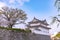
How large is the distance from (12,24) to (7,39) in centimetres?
616

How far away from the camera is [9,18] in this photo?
64.0ft

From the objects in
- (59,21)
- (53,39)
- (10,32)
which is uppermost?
(59,21)

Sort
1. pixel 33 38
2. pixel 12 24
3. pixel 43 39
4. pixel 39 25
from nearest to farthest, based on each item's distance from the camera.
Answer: pixel 33 38, pixel 43 39, pixel 12 24, pixel 39 25

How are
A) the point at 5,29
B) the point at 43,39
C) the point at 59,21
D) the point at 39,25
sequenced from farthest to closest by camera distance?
1. the point at 39,25
2. the point at 43,39
3. the point at 5,29
4. the point at 59,21

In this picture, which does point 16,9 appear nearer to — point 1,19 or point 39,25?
point 1,19

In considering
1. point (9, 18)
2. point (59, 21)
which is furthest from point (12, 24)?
point (59, 21)

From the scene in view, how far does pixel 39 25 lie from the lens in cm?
2422

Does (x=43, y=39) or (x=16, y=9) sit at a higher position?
(x=16, y=9)

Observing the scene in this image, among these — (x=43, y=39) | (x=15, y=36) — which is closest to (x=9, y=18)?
(x=43, y=39)

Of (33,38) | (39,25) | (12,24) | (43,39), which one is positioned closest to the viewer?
(33,38)

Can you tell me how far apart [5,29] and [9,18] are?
22.1 feet

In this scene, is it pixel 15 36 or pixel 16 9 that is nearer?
pixel 15 36

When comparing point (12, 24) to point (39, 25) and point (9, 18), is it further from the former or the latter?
point (39, 25)

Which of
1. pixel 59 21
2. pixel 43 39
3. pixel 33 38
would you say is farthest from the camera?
pixel 43 39
